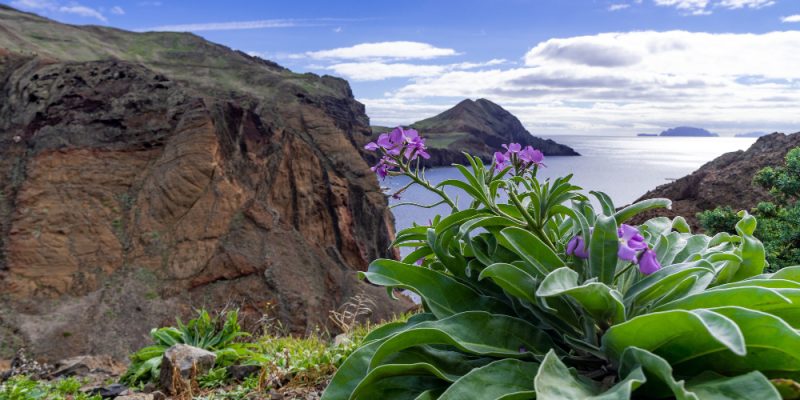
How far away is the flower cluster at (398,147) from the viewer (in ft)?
9.52

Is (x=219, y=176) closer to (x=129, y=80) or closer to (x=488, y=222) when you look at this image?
(x=129, y=80)

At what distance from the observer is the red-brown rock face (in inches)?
848

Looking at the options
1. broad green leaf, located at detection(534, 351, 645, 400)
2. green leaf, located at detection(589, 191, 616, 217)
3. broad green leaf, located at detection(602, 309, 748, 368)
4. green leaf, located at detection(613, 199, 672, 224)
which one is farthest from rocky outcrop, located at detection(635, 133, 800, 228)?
broad green leaf, located at detection(534, 351, 645, 400)

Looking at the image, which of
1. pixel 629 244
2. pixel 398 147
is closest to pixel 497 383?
pixel 629 244

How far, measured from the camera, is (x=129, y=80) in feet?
92.9

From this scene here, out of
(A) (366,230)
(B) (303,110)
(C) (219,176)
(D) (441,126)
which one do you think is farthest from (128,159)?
(D) (441,126)

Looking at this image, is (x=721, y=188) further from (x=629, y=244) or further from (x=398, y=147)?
(x=629, y=244)

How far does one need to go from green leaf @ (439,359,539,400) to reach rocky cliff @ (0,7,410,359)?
2081 centimetres

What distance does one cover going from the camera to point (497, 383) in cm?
188

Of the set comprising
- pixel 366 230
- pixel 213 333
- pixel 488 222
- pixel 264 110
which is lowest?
pixel 366 230

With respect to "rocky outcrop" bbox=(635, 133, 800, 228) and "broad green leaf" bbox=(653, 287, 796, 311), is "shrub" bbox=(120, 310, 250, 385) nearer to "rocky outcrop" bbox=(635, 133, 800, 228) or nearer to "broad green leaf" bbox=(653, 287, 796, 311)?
"broad green leaf" bbox=(653, 287, 796, 311)

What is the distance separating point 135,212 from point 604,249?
2632 centimetres

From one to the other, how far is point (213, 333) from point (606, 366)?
4966 millimetres

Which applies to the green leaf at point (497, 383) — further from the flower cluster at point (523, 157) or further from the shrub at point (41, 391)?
the shrub at point (41, 391)
